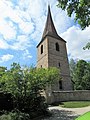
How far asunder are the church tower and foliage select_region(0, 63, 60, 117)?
56.5 ft

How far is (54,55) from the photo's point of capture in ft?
109

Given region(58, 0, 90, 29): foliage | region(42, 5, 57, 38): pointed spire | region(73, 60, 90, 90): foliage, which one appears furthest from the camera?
region(73, 60, 90, 90): foliage

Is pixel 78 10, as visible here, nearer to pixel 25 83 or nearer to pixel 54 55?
pixel 25 83

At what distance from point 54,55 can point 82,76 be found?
1493 cm

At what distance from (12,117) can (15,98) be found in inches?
138

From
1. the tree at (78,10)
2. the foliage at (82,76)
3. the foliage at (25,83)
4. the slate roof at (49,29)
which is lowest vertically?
the foliage at (25,83)

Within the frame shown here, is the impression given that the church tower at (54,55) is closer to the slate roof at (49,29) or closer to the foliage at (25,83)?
the slate roof at (49,29)

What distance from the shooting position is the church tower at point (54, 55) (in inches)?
1266

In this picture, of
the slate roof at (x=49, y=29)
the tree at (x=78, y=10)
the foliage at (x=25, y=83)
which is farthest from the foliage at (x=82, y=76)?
the tree at (x=78, y=10)

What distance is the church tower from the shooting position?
105ft

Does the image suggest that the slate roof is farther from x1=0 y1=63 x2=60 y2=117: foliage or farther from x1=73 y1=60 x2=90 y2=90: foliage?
x1=0 y1=63 x2=60 y2=117: foliage

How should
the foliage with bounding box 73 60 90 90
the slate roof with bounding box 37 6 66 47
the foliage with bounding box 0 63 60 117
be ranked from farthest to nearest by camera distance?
1. the foliage with bounding box 73 60 90 90
2. the slate roof with bounding box 37 6 66 47
3. the foliage with bounding box 0 63 60 117

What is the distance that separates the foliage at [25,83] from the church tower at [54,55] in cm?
1721

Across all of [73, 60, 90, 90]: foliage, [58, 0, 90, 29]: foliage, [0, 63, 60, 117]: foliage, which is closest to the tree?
[58, 0, 90, 29]: foliage
